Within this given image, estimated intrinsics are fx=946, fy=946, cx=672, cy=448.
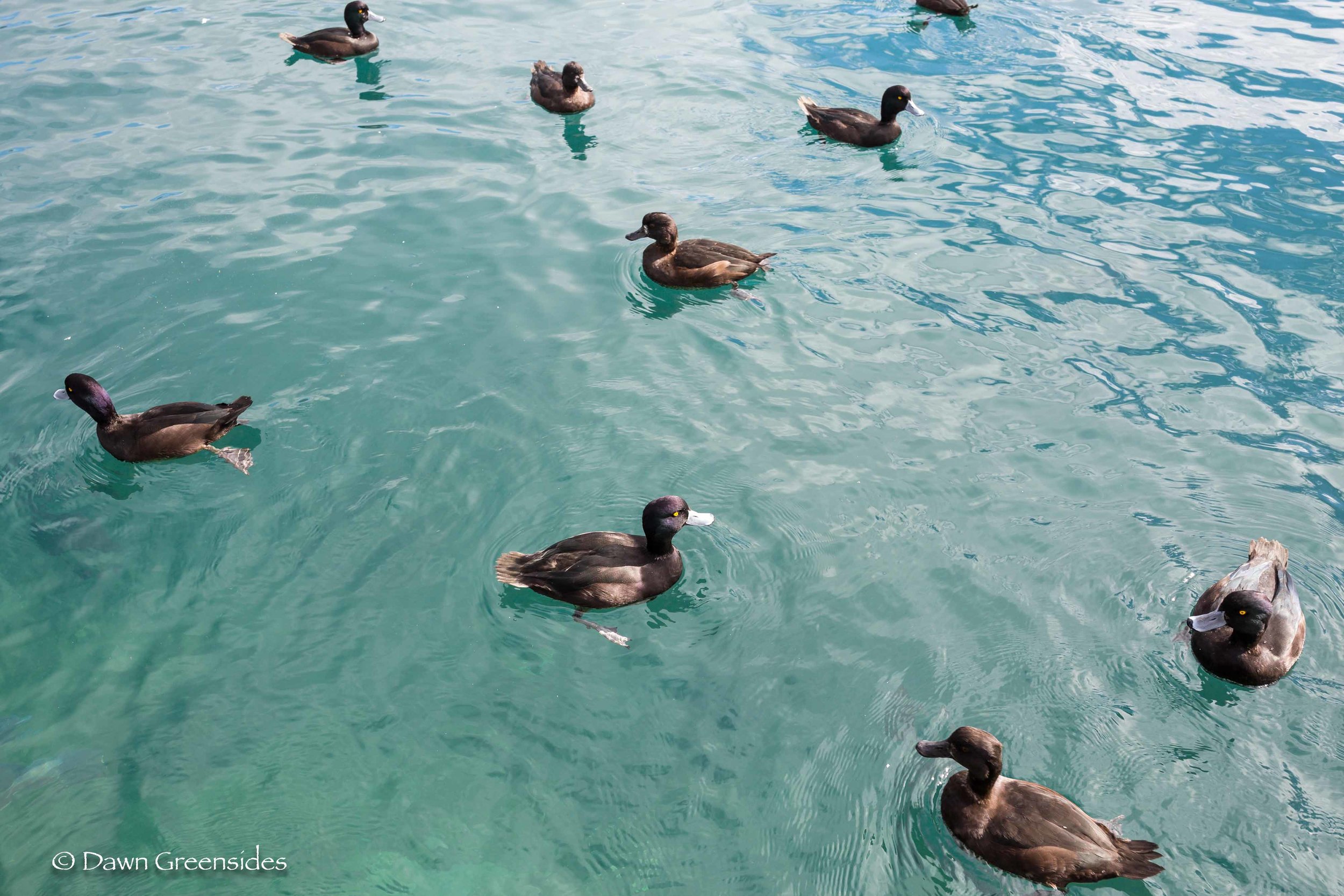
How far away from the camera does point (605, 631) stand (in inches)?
292

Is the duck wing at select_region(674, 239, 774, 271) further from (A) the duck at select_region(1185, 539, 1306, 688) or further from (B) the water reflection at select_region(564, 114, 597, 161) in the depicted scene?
(A) the duck at select_region(1185, 539, 1306, 688)

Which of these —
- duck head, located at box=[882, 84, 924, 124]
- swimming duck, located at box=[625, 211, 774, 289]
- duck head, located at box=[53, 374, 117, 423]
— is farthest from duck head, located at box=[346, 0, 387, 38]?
duck head, located at box=[53, 374, 117, 423]

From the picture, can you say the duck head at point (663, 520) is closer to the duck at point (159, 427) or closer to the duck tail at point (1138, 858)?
the duck tail at point (1138, 858)

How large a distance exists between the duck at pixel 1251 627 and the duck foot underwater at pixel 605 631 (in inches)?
171

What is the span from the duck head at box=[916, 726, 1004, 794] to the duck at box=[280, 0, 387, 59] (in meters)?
15.3

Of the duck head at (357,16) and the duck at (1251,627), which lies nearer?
the duck at (1251,627)

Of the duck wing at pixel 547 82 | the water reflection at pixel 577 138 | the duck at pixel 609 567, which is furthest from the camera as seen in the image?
the duck wing at pixel 547 82

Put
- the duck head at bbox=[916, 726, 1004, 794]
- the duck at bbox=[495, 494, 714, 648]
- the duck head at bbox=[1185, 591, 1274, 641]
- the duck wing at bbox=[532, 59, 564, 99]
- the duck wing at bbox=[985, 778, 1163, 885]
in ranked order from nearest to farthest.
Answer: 1. the duck wing at bbox=[985, 778, 1163, 885]
2. the duck head at bbox=[916, 726, 1004, 794]
3. the duck head at bbox=[1185, 591, 1274, 641]
4. the duck at bbox=[495, 494, 714, 648]
5. the duck wing at bbox=[532, 59, 564, 99]

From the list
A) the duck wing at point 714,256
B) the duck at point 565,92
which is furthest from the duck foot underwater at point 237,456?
the duck at point 565,92

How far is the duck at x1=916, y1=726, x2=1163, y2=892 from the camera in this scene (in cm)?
580

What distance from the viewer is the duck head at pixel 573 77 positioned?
14336 millimetres

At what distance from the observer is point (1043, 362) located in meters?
10.1

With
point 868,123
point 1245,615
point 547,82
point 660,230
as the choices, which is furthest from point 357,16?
point 1245,615

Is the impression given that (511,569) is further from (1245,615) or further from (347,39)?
(347,39)
